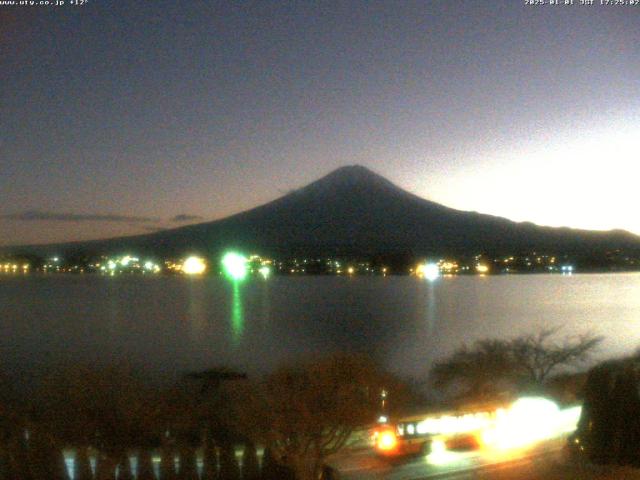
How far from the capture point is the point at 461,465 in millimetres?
12633

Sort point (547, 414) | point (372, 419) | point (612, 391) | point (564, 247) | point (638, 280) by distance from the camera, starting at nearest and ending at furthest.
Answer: point (612, 391), point (372, 419), point (547, 414), point (564, 247), point (638, 280)

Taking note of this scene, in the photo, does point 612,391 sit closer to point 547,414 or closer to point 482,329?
point 547,414

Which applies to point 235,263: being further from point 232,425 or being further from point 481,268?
point 232,425

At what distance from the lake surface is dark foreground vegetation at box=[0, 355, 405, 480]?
894 centimetres

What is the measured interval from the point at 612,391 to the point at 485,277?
94.9 meters

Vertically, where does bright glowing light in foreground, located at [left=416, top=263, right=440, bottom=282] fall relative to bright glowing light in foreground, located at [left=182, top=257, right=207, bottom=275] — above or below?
below

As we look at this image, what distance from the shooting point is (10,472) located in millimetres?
8805

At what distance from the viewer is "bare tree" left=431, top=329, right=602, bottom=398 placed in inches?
978

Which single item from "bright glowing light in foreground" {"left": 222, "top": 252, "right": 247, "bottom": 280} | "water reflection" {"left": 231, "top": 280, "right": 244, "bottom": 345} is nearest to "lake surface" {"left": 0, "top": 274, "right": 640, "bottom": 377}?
"water reflection" {"left": 231, "top": 280, "right": 244, "bottom": 345}

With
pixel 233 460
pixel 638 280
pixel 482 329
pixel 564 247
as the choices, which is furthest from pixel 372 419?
pixel 638 280

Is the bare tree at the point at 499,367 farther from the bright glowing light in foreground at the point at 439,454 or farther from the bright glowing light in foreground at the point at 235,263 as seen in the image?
the bright glowing light in foreground at the point at 235,263

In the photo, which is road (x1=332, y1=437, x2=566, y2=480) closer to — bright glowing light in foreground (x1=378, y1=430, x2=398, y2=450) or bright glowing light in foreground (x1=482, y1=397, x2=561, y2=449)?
bright glowing light in foreground (x1=378, y1=430, x2=398, y2=450)

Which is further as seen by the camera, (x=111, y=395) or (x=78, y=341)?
(x=78, y=341)

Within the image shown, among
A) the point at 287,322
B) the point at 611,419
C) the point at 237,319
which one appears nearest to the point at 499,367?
the point at 611,419
